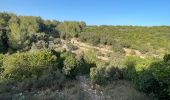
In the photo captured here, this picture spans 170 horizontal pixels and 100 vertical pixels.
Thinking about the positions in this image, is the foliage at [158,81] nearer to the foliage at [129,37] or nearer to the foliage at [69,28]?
the foliage at [129,37]

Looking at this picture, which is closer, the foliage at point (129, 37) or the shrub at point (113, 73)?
the shrub at point (113, 73)

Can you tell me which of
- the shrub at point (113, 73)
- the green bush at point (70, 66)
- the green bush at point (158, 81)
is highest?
the green bush at point (158, 81)

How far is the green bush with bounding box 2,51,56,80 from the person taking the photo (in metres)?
22.7

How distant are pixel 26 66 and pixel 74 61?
766 centimetres

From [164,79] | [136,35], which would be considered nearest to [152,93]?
[164,79]

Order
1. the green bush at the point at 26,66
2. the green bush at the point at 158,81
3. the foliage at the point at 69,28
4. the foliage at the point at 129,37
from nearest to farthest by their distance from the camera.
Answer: the green bush at the point at 158,81 < the green bush at the point at 26,66 < the foliage at the point at 129,37 < the foliage at the point at 69,28

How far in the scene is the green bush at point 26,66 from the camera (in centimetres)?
2269

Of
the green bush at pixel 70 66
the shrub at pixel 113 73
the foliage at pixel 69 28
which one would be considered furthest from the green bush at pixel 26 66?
the foliage at pixel 69 28

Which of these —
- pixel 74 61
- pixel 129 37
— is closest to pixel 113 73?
pixel 74 61

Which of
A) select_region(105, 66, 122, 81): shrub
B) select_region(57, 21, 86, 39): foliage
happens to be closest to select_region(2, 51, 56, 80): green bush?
select_region(105, 66, 122, 81): shrub

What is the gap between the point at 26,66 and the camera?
2412cm

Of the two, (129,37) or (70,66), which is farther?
(129,37)

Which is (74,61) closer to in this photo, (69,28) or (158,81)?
(158,81)

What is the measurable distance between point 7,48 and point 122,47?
2272cm
